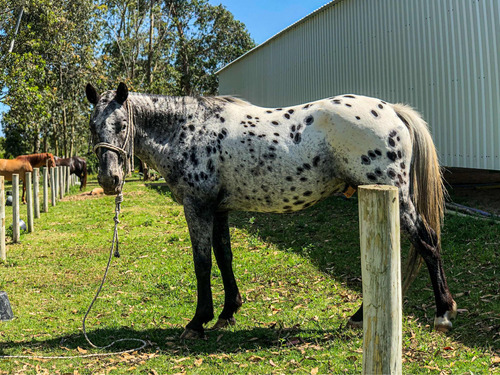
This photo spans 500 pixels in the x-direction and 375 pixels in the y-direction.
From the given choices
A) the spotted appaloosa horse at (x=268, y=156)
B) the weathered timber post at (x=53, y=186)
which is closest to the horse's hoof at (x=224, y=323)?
the spotted appaloosa horse at (x=268, y=156)

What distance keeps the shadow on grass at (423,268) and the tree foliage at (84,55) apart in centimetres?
1424

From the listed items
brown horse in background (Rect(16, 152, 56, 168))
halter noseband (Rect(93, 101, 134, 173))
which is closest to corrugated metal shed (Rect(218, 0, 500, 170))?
halter noseband (Rect(93, 101, 134, 173))

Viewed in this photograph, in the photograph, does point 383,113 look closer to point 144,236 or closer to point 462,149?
point 462,149

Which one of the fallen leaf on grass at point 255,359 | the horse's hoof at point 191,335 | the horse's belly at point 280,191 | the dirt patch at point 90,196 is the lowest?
the fallen leaf on grass at point 255,359

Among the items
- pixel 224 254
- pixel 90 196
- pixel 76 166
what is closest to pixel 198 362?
pixel 224 254

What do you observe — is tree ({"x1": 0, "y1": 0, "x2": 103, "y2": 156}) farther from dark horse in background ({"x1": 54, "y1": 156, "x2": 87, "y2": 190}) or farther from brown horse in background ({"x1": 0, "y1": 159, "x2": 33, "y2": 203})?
brown horse in background ({"x1": 0, "y1": 159, "x2": 33, "y2": 203})

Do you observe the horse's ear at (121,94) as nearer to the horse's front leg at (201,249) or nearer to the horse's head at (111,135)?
the horse's head at (111,135)

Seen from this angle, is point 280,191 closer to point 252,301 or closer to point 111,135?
point 111,135

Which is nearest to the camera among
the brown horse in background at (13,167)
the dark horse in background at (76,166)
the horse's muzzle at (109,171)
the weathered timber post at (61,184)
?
the horse's muzzle at (109,171)

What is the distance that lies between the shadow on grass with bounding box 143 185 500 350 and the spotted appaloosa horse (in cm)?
47

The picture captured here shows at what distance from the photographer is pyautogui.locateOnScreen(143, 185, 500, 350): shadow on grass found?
485cm

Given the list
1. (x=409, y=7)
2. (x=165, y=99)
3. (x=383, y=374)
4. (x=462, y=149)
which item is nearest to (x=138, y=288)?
(x=165, y=99)

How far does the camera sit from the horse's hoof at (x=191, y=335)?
4.83m

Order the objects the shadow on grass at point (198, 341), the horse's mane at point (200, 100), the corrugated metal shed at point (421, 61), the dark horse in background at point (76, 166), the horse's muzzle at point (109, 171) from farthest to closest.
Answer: the dark horse in background at point (76, 166) → the corrugated metal shed at point (421, 61) → the horse's mane at point (200, 100) → the horse's muzzle at point (109, 171) → the shadow on grass at point (198, 341)
